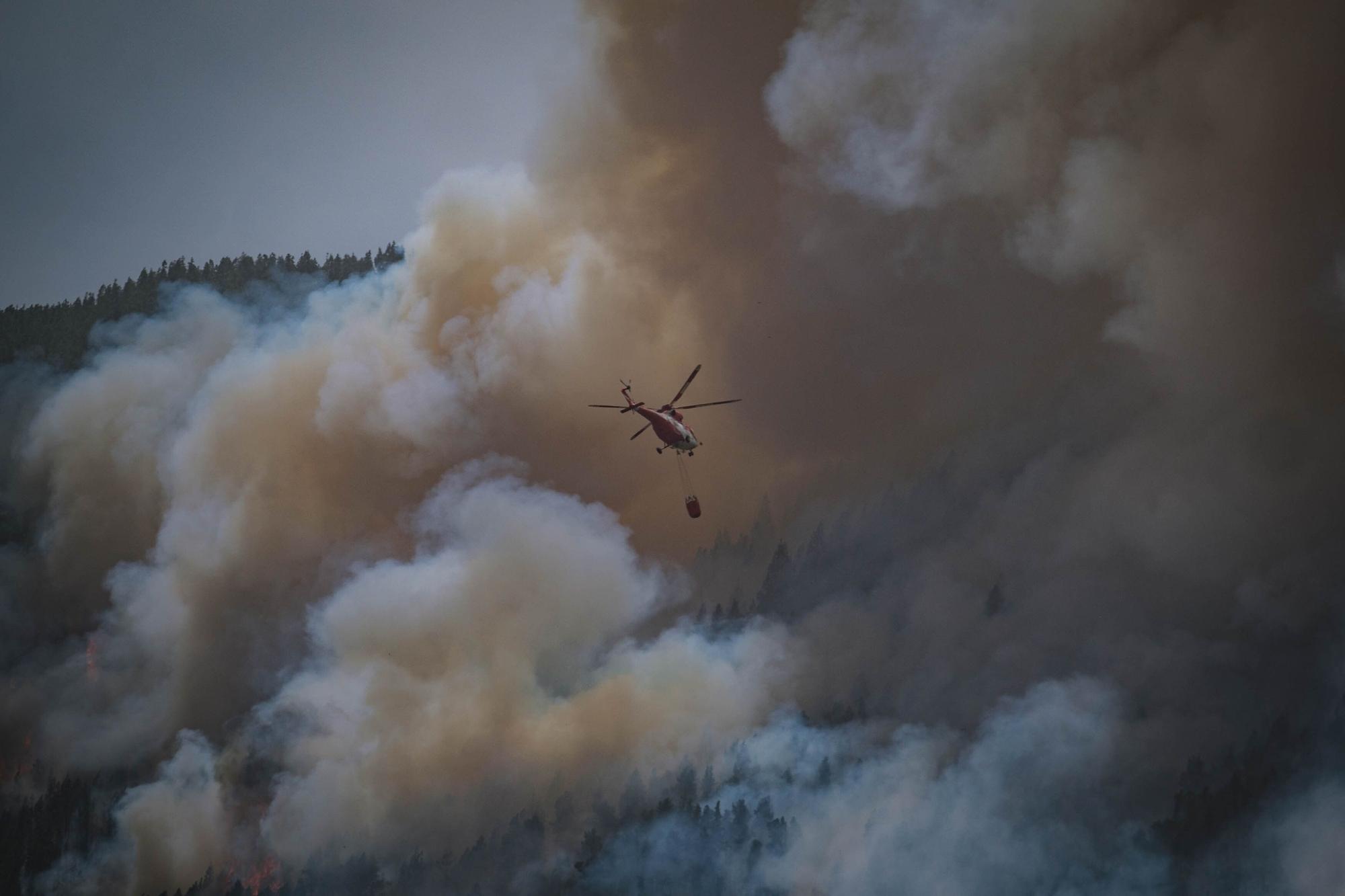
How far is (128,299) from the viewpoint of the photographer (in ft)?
458

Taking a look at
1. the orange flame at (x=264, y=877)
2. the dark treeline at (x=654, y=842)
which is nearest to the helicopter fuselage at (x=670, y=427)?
the dark treeline at (x=654, y=842)

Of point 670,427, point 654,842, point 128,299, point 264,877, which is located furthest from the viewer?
point 128,299

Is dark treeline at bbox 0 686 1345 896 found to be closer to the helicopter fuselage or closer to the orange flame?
the orange flame

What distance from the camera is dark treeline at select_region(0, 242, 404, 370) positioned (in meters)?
136

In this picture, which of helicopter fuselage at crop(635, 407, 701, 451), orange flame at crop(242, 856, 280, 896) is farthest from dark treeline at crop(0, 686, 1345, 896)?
helicopter fuselage at crop(635, 407, 701, 451)

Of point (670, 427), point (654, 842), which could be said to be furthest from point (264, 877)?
point (670, 427)

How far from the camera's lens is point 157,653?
105 metres

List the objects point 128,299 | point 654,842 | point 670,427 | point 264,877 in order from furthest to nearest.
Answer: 1. point 128,299
2. point 264,877
3. point 654,842
4. point 670,427

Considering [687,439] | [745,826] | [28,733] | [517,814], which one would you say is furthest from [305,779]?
[687,439]

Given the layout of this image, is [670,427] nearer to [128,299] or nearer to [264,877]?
[264,877]

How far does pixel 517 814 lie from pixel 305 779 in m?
18.3

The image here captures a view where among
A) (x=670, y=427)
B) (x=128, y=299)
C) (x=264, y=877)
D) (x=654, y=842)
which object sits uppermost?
(x=128, y=299)

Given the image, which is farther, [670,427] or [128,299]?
[128,299]

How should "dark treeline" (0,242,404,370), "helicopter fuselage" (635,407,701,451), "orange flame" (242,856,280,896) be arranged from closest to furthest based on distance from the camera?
1. "helicopter fuselage" (635,407,701,451)
2. "orange flame" (242,856,280,896)
3. "dark treeline" (0,242,404,370)
